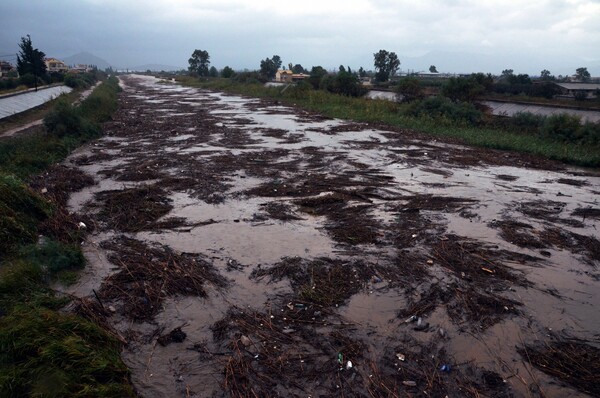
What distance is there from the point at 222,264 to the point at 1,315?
9.42 feet

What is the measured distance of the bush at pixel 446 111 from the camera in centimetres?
2097

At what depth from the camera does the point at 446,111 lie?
849 inches

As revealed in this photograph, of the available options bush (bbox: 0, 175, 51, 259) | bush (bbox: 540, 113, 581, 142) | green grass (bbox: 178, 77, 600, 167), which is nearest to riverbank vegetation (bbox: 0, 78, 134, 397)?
bush (bbox: 0, 175, 51, 259)

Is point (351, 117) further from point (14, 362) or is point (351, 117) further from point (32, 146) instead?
point (14, 362)

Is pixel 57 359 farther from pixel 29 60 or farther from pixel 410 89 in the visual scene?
pixel 29 60

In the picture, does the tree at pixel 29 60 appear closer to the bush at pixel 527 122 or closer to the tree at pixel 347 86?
the tree at pixel 347 86

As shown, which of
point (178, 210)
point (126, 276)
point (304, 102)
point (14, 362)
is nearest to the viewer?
point (14, 362)

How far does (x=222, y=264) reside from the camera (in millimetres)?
6320

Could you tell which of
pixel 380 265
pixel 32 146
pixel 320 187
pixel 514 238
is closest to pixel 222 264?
pixel 380 265

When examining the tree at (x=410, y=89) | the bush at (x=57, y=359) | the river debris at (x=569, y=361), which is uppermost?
the tree at (x=410, y=89)

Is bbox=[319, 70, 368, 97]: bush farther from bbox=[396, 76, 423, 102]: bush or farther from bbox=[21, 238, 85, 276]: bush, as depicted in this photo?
bbox=[21, 238, 85, 276]: bush

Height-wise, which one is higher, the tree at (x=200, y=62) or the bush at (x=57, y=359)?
the tree at (x=200, y=62)

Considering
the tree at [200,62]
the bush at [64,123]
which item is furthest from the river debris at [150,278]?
the tree at [200,62]

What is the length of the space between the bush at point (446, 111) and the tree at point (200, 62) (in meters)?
77.0
